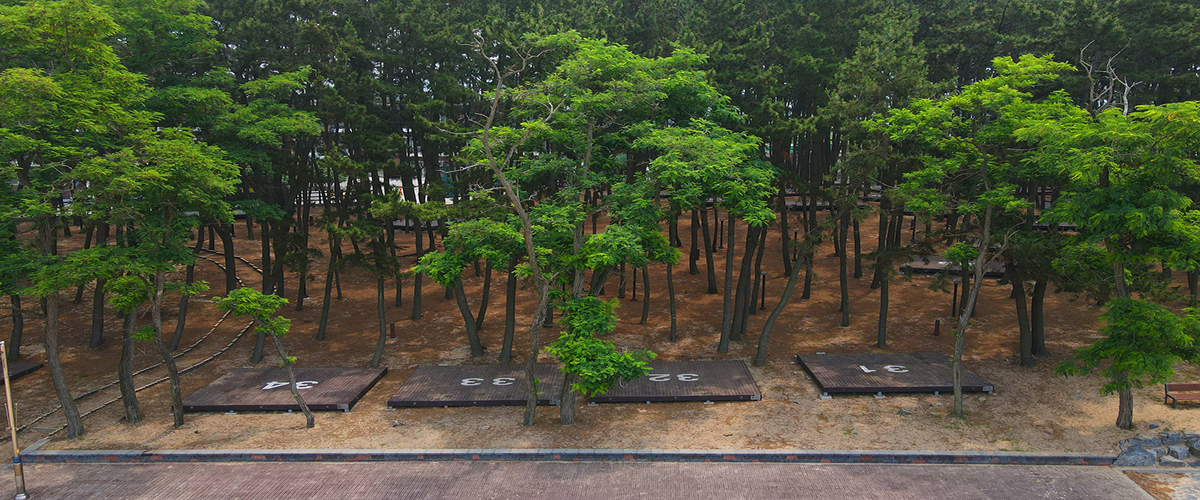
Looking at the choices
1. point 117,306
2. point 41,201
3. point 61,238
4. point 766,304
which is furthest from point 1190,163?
point 61,238

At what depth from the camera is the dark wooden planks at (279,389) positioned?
18078 millimetres

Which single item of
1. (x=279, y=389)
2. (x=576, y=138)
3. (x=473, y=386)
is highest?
(x=576, y=138)

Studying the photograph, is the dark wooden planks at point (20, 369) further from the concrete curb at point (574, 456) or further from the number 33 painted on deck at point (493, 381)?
the number 33 painted on deck at point (493, 381)

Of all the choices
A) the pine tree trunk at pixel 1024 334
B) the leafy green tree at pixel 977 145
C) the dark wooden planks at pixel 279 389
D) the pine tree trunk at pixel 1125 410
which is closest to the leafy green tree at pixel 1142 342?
the pine tree trunk at pixel 1125 410

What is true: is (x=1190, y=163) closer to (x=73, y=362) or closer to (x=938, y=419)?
(x=938, y=419)

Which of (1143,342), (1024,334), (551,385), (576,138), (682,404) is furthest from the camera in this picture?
(1024,334)

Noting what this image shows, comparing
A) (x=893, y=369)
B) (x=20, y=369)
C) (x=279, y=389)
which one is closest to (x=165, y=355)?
(x=279, y=389)

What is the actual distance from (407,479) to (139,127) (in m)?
11.7

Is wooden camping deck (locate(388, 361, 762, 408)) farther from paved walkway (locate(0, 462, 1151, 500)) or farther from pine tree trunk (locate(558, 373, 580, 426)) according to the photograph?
paved walkway (locate(0, 462, 1151, 500))

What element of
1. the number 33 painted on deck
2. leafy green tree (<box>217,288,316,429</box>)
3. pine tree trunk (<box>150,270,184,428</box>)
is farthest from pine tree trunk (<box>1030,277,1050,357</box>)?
pine tree trunk (<box>150,270,184,428</box>)

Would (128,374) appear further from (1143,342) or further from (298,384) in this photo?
(1143,342)

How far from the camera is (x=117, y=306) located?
15789mm

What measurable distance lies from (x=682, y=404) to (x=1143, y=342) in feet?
35.2

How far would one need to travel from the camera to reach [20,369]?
21219 millimetres
